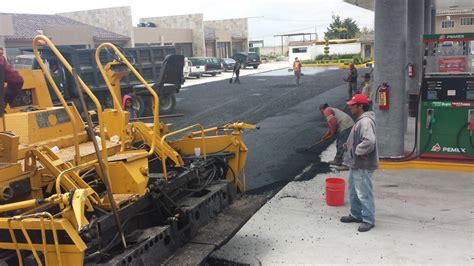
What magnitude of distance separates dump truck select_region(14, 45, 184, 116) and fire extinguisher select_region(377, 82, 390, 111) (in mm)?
8070

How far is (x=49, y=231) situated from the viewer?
11.0 ft

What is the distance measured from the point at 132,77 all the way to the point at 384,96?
1071 centimetres

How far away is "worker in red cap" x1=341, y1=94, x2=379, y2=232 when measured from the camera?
18.1 feet

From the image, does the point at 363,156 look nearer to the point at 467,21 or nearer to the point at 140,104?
the point at 140,104

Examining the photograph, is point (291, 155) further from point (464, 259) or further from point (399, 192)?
point (464, 259)

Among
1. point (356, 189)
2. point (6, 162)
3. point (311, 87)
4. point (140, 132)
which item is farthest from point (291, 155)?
point (311, 87)

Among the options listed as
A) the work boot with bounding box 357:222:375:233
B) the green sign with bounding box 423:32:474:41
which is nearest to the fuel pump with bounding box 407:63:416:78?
the green sign with bounding box 423:32:474:41

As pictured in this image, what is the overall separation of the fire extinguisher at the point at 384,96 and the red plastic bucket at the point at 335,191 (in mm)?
2569

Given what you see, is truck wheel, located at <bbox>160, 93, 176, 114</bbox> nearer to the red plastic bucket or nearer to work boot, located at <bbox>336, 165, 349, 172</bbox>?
work boot, located at <bbox>336, 165, 349, 172</bbox>

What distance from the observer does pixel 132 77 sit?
1694 centimetres

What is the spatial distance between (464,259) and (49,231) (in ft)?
13.3

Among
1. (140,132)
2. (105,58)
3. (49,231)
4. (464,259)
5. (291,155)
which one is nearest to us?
(49,231)

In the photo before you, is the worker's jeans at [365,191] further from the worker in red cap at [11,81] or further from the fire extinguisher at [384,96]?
the worker in red cap at [11,81]

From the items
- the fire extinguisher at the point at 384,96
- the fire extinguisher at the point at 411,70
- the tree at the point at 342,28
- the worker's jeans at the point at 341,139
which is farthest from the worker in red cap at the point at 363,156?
the tree at the point at 342,28
